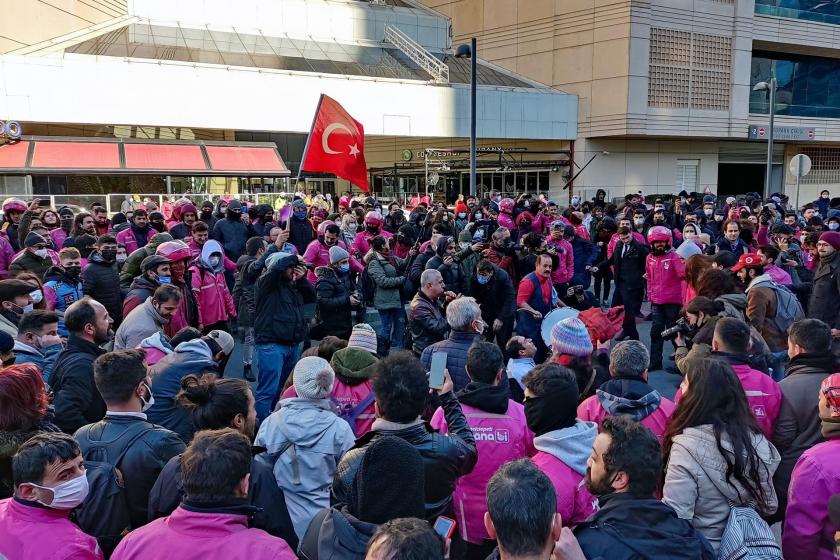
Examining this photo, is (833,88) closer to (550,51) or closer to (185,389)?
(550,51)

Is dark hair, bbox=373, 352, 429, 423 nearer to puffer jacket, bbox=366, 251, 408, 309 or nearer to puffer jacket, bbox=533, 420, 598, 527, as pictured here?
puffer jacket, bbox=533, 420, 598, 527

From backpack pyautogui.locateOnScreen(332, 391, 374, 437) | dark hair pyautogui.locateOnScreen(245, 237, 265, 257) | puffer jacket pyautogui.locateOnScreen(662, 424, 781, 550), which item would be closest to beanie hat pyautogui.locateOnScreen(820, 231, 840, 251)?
puffer jacket pyautogui.locateOnScreen(662, 424, 781, 550)

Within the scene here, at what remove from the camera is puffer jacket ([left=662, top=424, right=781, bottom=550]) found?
271 cm

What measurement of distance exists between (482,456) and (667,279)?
5596 millimetres

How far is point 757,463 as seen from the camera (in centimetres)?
279

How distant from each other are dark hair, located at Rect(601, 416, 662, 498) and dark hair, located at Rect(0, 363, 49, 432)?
2.53m

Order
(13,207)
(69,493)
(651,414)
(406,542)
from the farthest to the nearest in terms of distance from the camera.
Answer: (13,207) < (651,414) < (69,493) < (406,542)

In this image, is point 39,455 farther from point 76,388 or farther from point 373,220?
point 373,220

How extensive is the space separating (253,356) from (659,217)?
7.52m

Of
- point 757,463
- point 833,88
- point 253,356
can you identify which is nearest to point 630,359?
point 757,463

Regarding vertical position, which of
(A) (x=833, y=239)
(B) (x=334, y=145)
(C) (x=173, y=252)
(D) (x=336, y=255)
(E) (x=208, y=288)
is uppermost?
(B) (x=334, y=145)

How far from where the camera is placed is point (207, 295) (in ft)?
23.1

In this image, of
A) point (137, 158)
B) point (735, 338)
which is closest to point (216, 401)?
point (735, 338)

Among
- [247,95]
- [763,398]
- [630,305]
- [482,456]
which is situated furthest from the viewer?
[247,95]
